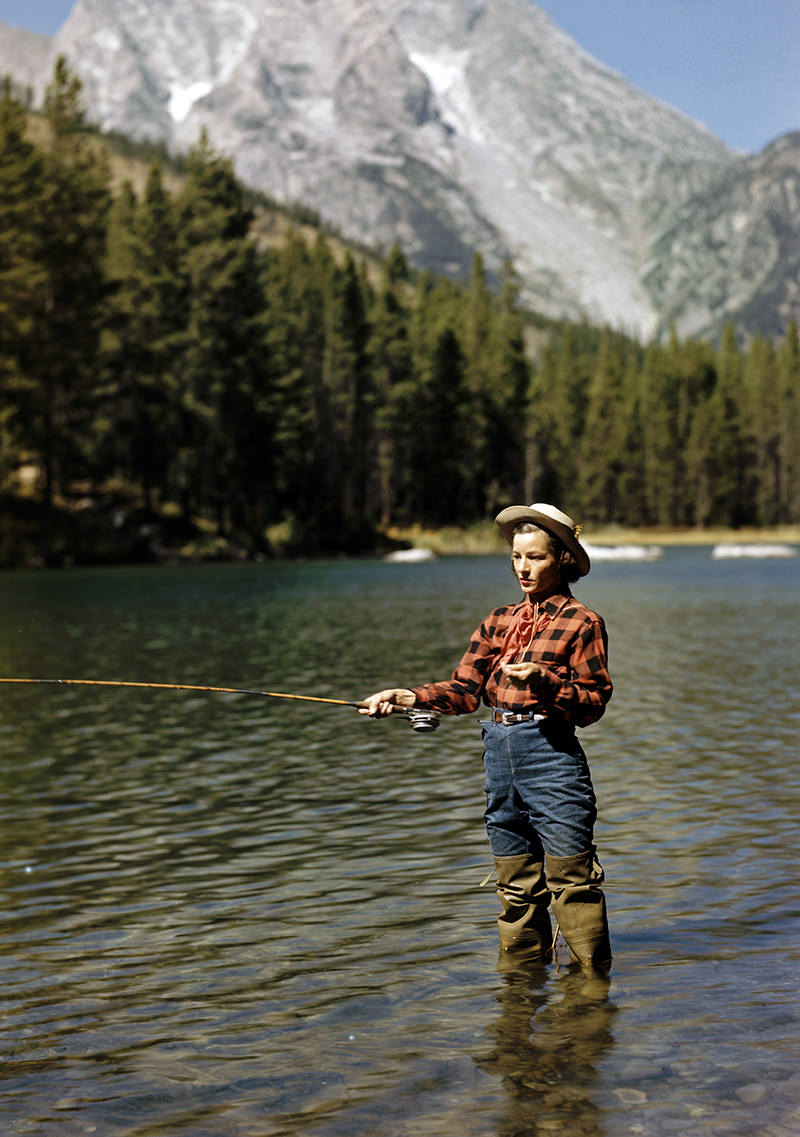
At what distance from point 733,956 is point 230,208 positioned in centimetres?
8248

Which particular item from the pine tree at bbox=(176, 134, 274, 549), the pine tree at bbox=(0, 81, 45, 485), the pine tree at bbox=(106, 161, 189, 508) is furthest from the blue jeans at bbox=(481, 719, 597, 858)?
the pine tree at bbox=(176, 134, 274, 549)

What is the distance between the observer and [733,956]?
23.4 feet

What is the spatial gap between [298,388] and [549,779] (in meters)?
89.8

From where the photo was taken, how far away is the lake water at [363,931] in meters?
5.33

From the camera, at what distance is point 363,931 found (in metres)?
7.92

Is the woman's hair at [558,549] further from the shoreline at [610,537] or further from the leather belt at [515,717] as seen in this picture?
the shoreline at [610,537]

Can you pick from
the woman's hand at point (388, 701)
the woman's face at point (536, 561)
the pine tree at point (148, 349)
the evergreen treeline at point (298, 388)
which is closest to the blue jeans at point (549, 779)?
the woman's hand at point (388, 701)

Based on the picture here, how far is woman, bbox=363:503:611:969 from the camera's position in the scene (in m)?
6.36

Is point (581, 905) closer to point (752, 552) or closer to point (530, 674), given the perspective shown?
point (530, 674)

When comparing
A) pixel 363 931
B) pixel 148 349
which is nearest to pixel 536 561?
pixel 363 931

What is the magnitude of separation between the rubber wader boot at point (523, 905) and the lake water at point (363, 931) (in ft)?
0.60

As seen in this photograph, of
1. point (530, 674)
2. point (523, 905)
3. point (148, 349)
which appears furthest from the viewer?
point (148, 349)

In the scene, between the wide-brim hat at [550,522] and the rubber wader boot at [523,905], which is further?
the rubber wader boot at [523,905]

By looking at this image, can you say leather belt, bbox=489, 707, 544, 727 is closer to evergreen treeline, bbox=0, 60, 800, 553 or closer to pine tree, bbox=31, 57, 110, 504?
evergreen treeline, bbox=0, 60, 800, 553
